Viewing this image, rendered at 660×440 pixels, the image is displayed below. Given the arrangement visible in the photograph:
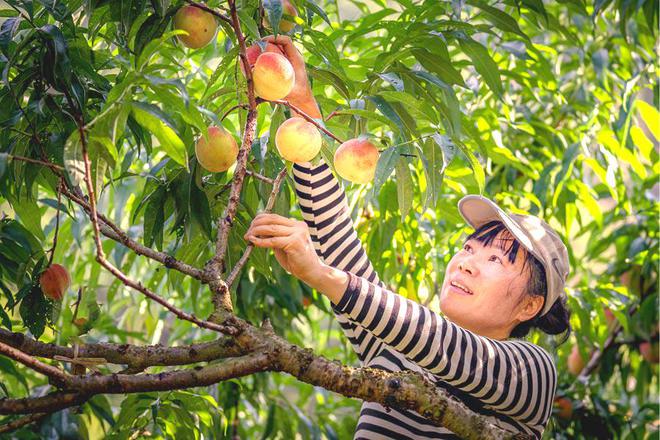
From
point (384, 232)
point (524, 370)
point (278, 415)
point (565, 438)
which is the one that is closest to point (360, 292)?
point (524, 370)

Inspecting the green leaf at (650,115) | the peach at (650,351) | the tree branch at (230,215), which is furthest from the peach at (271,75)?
the peach at (650,351)

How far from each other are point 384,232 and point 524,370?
2.21ft

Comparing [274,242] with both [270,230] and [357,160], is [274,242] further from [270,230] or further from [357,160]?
[357,160]

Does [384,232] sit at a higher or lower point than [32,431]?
higher

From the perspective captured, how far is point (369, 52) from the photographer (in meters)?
1.71

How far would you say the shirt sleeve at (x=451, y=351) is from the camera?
0.93 meters

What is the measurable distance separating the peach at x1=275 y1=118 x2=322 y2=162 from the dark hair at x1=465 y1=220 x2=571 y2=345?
13.7 inches

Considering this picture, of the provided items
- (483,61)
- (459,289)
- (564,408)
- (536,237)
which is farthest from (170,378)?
(564,408)

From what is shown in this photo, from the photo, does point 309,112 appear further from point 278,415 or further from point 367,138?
point 278,415

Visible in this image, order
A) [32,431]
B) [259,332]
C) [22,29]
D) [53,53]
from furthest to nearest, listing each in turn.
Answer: [32,431] < [22,29] < [53,53] < [259,332]

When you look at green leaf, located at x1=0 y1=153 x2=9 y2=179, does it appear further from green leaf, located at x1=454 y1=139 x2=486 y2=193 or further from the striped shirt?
green leaf, located at x1=454 y1=139 x2=486 y2=193

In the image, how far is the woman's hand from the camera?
922mm

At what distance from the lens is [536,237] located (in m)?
1.22

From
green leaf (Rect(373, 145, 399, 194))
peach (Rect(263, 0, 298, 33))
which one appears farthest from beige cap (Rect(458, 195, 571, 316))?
peach (Rect(263, 0, 298, 33))
